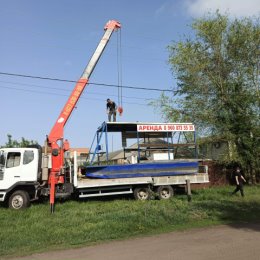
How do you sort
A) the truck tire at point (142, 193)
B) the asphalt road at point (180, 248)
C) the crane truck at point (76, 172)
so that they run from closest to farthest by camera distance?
1. the asphalt road at point (180, 248)
2. the crane truck at point (76, 172)
3. the truck tire at point (142, 193)

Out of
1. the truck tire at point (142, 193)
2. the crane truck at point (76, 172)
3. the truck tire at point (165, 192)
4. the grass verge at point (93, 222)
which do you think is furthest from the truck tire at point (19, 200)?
the truck tire at point (165, 192)

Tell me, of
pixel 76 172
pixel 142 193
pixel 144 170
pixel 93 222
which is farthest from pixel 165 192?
pixel 93 222

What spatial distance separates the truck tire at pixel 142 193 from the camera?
19719 millimetres

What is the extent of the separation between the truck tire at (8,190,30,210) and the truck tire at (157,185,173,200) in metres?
6.33

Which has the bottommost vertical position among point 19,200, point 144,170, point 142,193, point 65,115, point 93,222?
point 93,222

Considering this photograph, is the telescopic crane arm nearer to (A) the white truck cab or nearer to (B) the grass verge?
(A) the white truck cab

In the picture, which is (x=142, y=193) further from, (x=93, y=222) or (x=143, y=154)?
(x=93, y=222)

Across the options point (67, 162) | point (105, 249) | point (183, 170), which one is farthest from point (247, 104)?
point (105, 249)

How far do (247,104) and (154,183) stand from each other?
9988 millimetres

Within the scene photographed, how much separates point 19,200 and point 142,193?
5.79 metres

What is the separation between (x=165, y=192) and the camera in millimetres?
20312

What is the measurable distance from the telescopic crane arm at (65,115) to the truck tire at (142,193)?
141 inches

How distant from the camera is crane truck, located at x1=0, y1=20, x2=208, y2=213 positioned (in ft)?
58.0

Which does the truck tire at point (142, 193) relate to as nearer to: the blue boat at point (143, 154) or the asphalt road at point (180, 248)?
the blue boat at point (143, 154)
